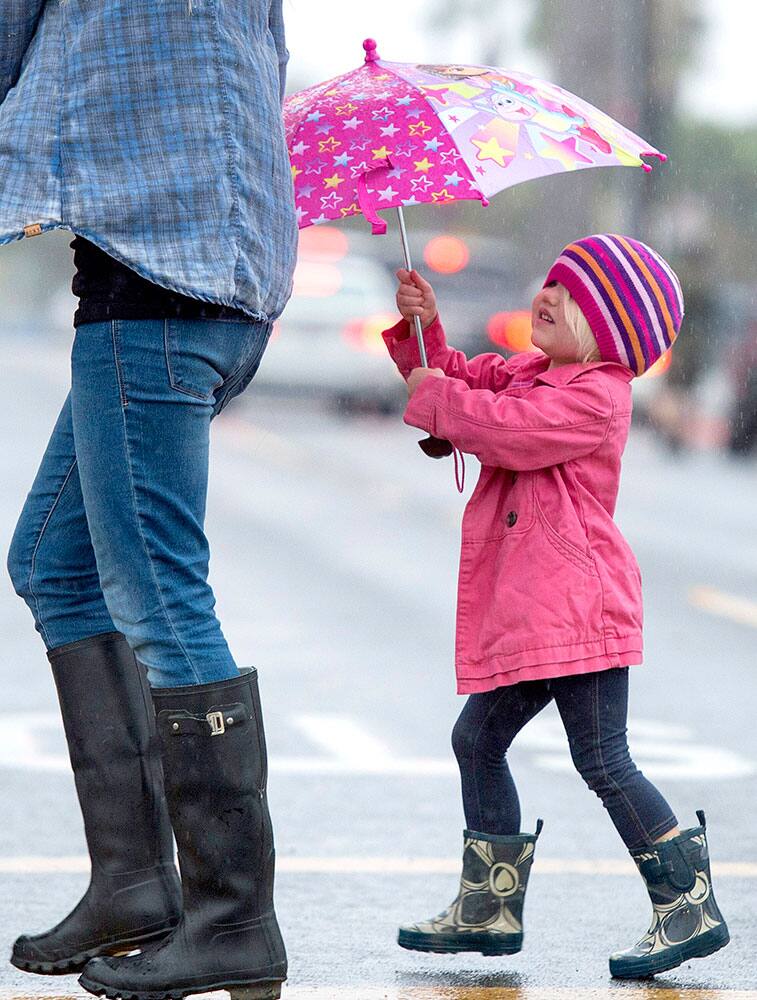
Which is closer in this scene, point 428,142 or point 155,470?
point 155,470

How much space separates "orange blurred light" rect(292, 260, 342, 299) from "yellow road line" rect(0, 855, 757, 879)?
52.6 feet

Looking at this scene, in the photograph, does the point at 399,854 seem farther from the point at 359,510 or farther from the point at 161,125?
the point at 359,510

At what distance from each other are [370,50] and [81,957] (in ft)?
5.75

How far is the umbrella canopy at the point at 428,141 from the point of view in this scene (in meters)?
3.43

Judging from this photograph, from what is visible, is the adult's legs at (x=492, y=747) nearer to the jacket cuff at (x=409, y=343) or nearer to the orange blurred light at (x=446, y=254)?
the jacket cuff at (x=409, y=343)

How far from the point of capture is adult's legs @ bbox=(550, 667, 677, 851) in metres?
3.40

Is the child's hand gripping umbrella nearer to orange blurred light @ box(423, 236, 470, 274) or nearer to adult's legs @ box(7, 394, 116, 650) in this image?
adult's legs @ box(7, 394, 116, 650)

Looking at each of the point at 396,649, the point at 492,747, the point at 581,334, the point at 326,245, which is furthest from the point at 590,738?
the point at 326,245

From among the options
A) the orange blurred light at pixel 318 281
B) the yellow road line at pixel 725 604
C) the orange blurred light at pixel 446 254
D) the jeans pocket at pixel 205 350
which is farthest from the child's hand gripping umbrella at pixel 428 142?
the orange blurred light at pixel 446 254

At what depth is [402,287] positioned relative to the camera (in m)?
3.60

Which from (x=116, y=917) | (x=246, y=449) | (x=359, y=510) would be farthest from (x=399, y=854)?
(x=246, y=449)

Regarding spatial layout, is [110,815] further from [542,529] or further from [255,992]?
[542,529]

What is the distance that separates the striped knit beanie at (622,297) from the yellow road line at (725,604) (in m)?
5.22

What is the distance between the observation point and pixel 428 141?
11.3 ft
